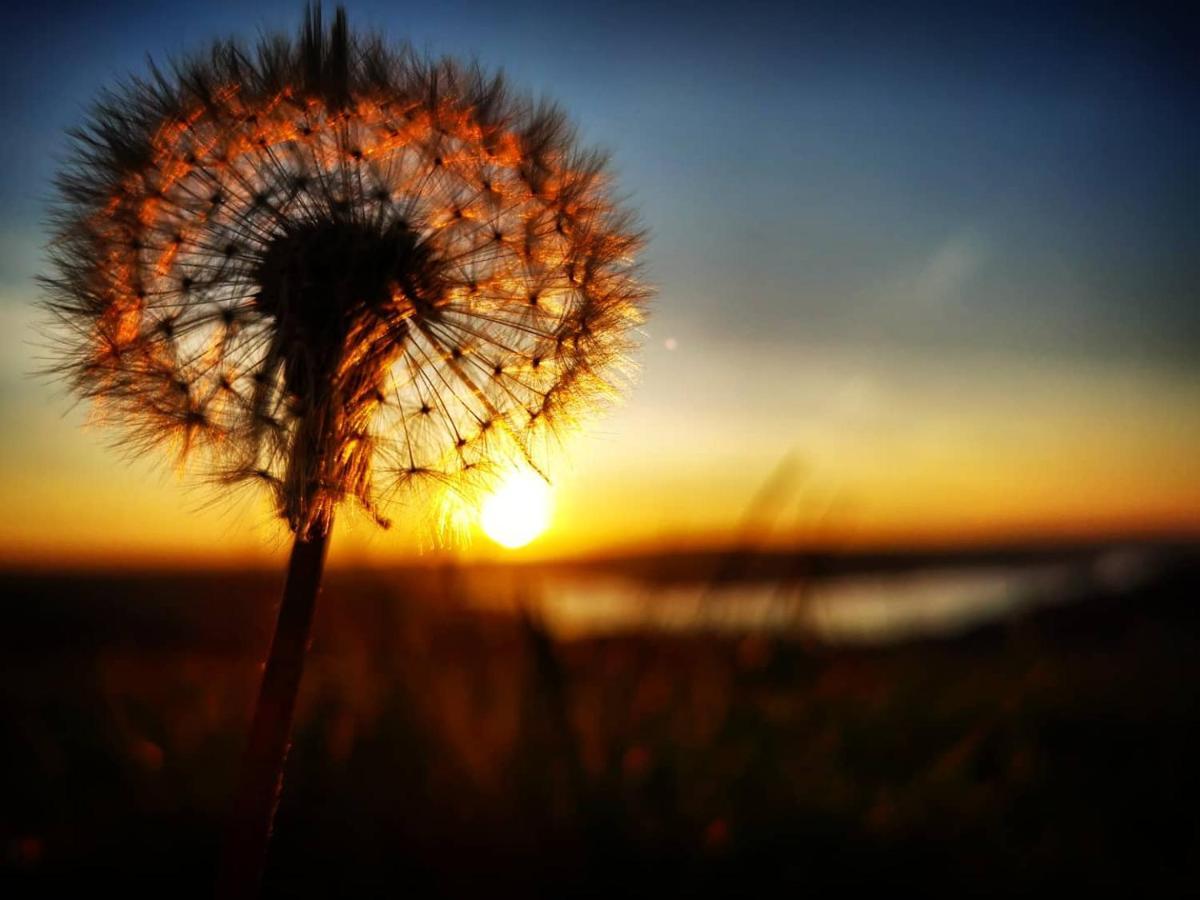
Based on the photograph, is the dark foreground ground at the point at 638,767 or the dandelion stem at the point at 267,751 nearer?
the dandelion stem at the point at 267,751

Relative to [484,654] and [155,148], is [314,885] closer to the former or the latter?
→ [484,654]

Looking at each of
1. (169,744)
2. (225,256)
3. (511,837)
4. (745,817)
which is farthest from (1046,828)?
(169,744)

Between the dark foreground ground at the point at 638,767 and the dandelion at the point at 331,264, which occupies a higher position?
the dandelion at the point at 331,264

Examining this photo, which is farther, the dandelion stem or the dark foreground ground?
the dark foreground ground

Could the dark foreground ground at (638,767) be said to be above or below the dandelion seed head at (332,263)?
below
